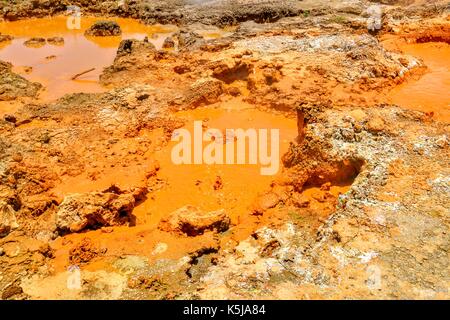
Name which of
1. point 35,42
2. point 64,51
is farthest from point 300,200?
point 35,42

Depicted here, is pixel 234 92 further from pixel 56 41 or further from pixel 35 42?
pixel 35 42

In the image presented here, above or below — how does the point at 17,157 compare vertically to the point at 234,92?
below

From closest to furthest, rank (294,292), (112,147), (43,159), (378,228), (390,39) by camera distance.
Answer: (294,292)
(378,228)
(43,159)
(112,147)
(390,39)

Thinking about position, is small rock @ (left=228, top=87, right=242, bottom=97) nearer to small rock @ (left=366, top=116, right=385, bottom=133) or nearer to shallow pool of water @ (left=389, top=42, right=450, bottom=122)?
shallow pool of water @ (left=389, top=42, right=450, bottom=122)

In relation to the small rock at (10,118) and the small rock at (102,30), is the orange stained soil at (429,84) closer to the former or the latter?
the small rock at (10,118)

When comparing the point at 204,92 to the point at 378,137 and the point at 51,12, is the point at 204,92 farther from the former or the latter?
the point at 51,12

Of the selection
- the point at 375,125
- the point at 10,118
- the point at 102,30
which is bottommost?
the point at 10,118
